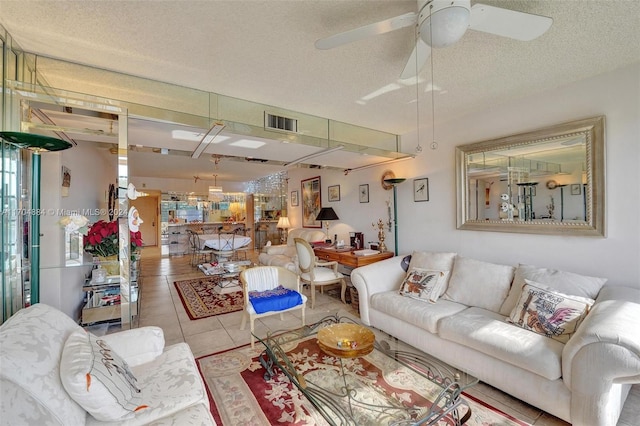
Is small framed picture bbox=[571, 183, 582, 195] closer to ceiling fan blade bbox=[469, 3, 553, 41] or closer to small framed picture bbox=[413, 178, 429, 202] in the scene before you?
small framed picture bbox=[413, 178, 429, 202]

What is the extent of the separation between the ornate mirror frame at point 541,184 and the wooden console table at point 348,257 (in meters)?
1.15

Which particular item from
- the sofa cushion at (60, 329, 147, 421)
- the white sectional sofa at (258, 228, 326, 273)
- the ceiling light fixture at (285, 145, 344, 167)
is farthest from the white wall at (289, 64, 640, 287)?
the sofa cushion at (60, 329, 147, 421)

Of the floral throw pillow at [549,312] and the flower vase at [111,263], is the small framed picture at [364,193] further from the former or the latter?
the flower vase at [111,263]

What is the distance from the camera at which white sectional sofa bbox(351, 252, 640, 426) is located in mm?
1531

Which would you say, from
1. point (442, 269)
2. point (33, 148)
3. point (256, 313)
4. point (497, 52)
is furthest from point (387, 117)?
Answer: point (33, 148)

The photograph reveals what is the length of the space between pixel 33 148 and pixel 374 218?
13.1 feet

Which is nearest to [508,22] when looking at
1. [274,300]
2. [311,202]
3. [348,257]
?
[274,300]

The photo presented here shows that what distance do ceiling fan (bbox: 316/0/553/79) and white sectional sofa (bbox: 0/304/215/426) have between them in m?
1.89

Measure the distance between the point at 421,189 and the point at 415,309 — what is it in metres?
1.86

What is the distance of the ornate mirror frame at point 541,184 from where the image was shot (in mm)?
2375

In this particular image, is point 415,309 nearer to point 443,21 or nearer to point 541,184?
point 541,184

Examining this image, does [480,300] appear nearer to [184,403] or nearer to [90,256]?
[184,403]

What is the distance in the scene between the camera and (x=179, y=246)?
8883 mm

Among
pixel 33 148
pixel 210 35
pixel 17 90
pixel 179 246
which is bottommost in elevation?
pixel 179 246
